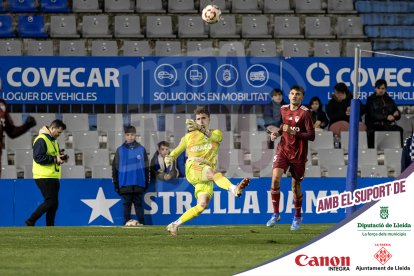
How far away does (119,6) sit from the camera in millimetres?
23734

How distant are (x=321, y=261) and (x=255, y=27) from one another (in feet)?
49.2

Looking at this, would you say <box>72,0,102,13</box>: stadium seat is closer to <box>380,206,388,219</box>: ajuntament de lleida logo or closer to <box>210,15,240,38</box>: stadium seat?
<box>210,15,240,38</box>: stadium seat

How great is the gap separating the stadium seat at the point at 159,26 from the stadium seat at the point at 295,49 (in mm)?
2327

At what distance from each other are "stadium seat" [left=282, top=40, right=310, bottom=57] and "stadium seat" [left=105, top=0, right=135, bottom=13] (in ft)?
11.2

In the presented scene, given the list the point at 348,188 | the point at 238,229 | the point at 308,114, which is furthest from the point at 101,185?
the point at 348,188

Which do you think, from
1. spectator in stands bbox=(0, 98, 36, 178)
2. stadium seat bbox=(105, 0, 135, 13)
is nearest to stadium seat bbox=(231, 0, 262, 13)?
stadium seat bbox=(105, 0, 135, 13)

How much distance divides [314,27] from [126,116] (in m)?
4.84

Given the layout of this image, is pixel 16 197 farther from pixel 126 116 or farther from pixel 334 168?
pixel 334 168

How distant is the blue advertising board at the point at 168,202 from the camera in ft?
65.9

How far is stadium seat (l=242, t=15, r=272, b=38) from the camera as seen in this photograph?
76.7ft

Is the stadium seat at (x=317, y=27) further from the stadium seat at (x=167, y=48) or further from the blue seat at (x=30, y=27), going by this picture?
the blue seat at (x=30, y=27)

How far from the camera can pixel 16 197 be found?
2005 cm

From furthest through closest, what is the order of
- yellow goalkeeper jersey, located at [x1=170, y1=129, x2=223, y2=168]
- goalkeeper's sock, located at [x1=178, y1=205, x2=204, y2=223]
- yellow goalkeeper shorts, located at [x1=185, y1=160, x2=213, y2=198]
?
yellow goalkeeper jersey, located at [x1=170, y1=129, x2=223, y2=168] → yellow goalkeeper shorts, located at [x1=185, y1=160, x2=213, y2=198] → goalkeeper's sock, located at [x1=178, y1=205, x2=204, y2=223]

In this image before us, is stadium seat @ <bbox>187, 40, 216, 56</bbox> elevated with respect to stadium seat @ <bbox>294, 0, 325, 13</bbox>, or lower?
lower
